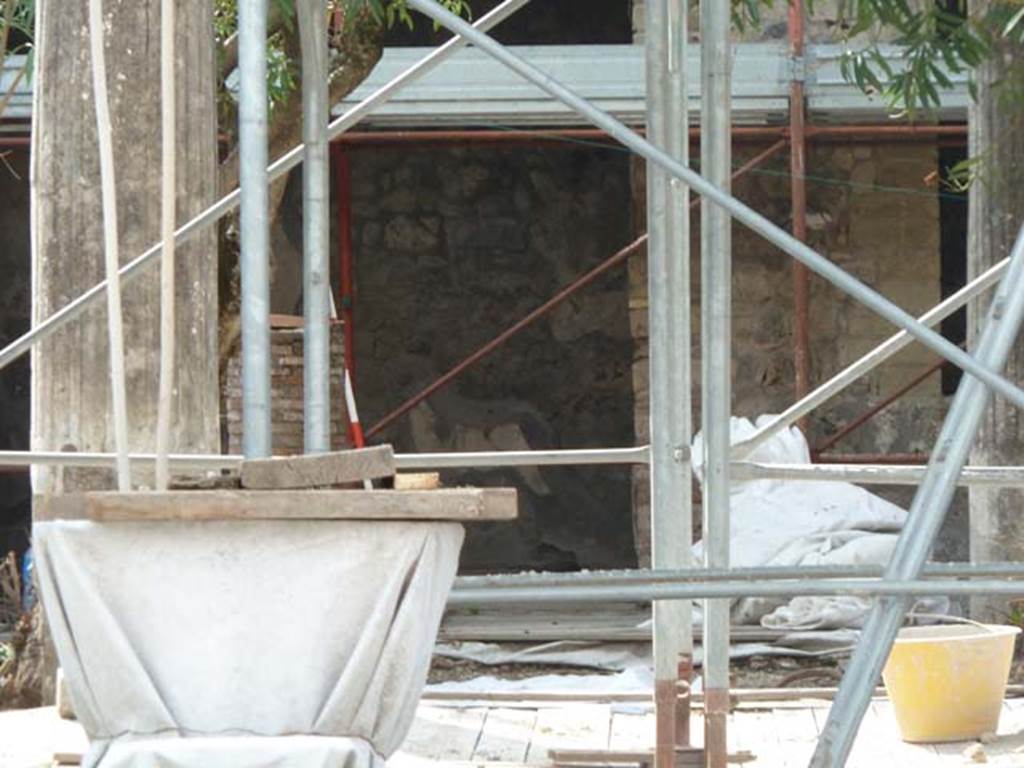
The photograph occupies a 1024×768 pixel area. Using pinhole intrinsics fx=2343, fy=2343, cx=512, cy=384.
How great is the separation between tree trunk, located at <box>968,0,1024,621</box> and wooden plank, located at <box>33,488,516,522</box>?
5.97 m

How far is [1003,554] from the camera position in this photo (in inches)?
338

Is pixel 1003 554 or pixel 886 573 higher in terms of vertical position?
pixel 886 573

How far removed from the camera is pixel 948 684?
5.85 metres

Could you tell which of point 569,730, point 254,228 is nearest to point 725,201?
point 254,228

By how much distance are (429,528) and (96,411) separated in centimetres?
277

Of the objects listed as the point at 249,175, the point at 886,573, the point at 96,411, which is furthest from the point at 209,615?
the point at 96,411

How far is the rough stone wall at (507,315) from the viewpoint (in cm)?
1241

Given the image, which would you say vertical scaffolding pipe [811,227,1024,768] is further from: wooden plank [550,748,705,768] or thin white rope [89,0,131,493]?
wooden plank [550,748,705,768]

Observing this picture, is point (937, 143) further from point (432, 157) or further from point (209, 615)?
point (209, 615)

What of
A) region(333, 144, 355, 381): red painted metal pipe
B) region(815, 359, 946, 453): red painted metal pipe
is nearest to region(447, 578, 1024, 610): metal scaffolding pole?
region(815, 359, 946, 453): red painted metal pipe

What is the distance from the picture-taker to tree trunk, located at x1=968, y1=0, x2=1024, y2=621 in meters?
8.41

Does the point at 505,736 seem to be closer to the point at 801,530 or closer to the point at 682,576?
the point at 682,576

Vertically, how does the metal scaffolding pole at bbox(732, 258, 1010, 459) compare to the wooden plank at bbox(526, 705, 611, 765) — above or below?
above

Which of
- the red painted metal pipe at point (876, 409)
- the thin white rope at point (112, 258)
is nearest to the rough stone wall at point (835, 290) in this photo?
the red painted metal pipe at point (876, 409)
